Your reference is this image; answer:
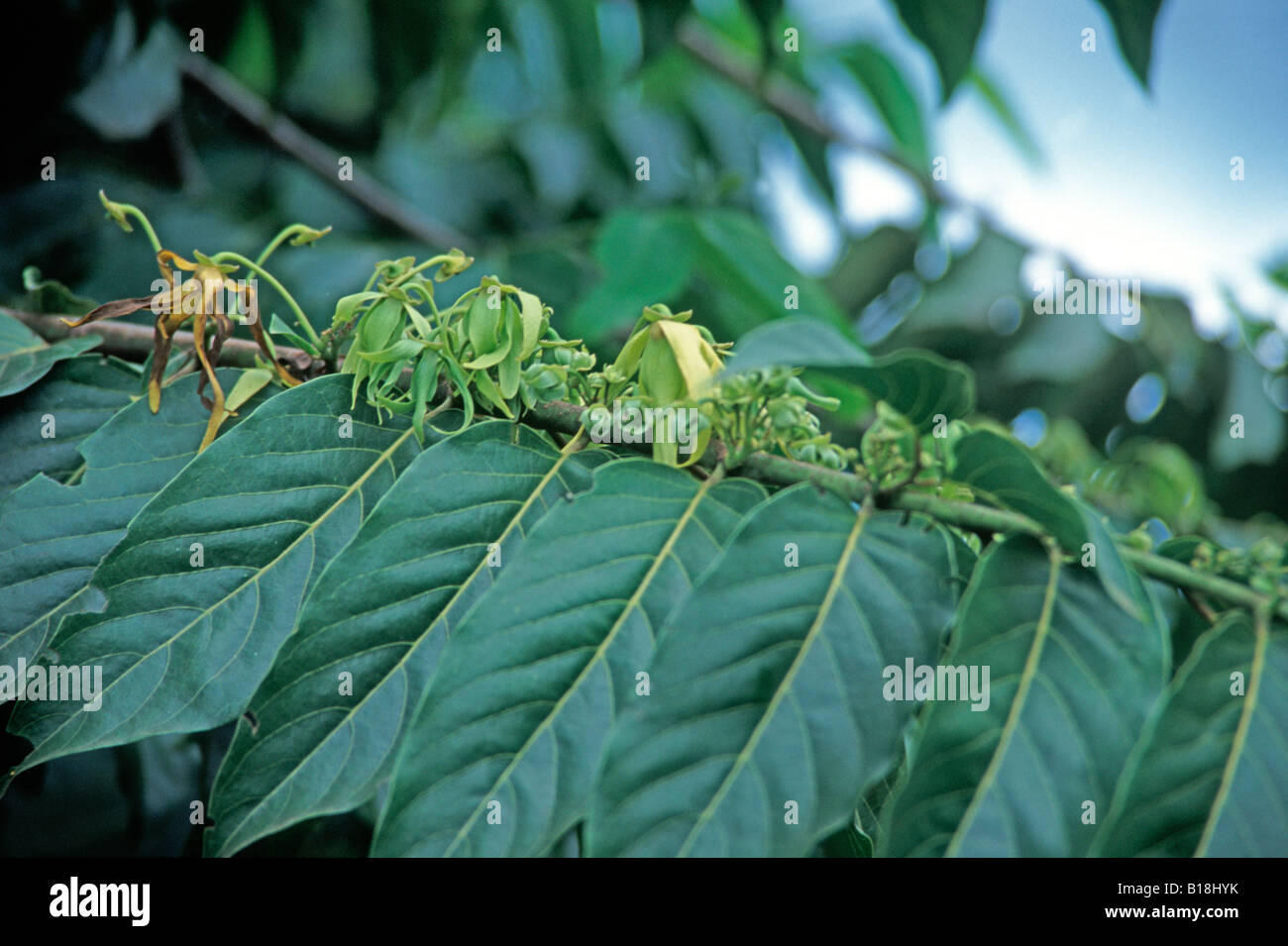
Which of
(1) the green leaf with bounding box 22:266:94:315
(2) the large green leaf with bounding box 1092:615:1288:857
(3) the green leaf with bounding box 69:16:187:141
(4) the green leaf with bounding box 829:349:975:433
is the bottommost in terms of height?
(2) the large green leaf with bounding box 1092:615:1288:857

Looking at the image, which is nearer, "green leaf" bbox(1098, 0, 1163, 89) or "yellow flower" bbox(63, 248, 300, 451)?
"yellow flower" bbox(63, 248, 300, 451)

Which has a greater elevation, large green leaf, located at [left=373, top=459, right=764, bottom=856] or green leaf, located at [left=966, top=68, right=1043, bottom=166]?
green leaf, located at [left=966, top=68, right=1043, bottom=166]

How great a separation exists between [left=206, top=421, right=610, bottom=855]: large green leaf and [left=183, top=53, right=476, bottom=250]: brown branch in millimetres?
1145

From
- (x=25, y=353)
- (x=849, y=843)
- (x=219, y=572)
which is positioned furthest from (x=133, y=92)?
(x=849, y=843)

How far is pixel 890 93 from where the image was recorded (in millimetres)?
1710

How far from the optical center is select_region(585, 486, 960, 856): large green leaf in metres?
0.38

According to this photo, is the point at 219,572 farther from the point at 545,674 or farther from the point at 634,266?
the point at 634,266

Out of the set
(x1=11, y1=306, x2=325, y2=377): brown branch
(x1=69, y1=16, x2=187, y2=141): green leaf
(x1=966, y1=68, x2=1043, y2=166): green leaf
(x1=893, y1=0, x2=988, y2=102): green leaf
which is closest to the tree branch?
(x1=11, y1=306, x2=325, y2=377): brown branch

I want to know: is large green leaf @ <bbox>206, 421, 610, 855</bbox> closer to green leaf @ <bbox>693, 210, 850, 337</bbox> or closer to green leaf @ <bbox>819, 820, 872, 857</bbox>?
green leaf @ <bbox>819, 820, 872, 857</bbox>

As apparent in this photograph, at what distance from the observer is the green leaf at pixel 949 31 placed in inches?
34.8

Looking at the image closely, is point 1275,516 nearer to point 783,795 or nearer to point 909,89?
point 909,89
